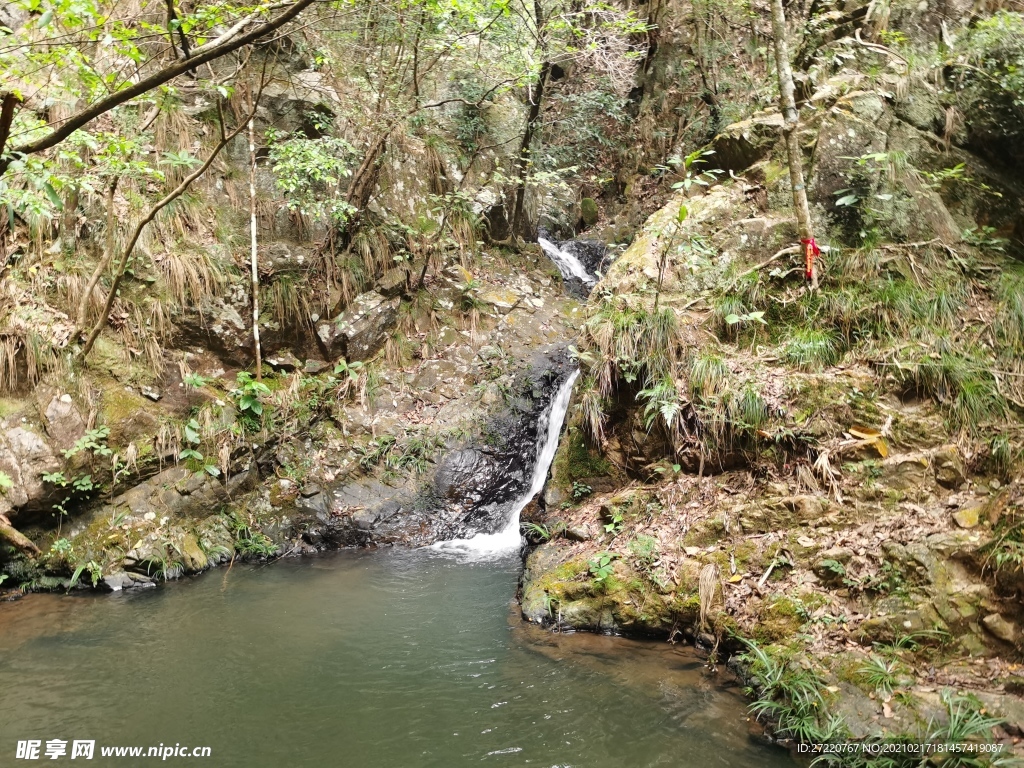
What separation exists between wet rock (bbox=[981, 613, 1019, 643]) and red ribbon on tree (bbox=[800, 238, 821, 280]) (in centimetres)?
336

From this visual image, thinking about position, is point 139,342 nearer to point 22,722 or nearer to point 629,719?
point 22,722

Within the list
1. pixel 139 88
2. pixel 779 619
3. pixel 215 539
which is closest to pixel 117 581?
pixel 215 539

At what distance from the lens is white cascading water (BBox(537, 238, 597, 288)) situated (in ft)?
39.4

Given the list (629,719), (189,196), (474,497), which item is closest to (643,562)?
(629,719)

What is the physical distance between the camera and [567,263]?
12289 mm

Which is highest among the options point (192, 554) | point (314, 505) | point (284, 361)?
point (284, 361)

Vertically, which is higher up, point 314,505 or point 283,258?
point 283,258

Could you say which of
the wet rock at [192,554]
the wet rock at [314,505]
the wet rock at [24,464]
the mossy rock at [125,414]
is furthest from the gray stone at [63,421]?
the wet rock at [314,505]

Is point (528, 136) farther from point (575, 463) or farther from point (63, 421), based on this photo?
point (63, 421)

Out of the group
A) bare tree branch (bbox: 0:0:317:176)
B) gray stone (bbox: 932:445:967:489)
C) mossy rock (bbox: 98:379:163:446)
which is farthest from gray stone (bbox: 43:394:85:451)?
gray stone (bbox: 932:445:967:489)

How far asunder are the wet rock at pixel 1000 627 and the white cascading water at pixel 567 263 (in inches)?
347

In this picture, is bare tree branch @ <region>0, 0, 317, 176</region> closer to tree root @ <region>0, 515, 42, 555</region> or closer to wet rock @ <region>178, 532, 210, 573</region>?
wet rock @ <region>178, 532, 210, 573</region>

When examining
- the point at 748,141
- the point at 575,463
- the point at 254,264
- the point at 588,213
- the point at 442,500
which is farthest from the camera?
the point at 588,213

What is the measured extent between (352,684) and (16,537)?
177 inches
